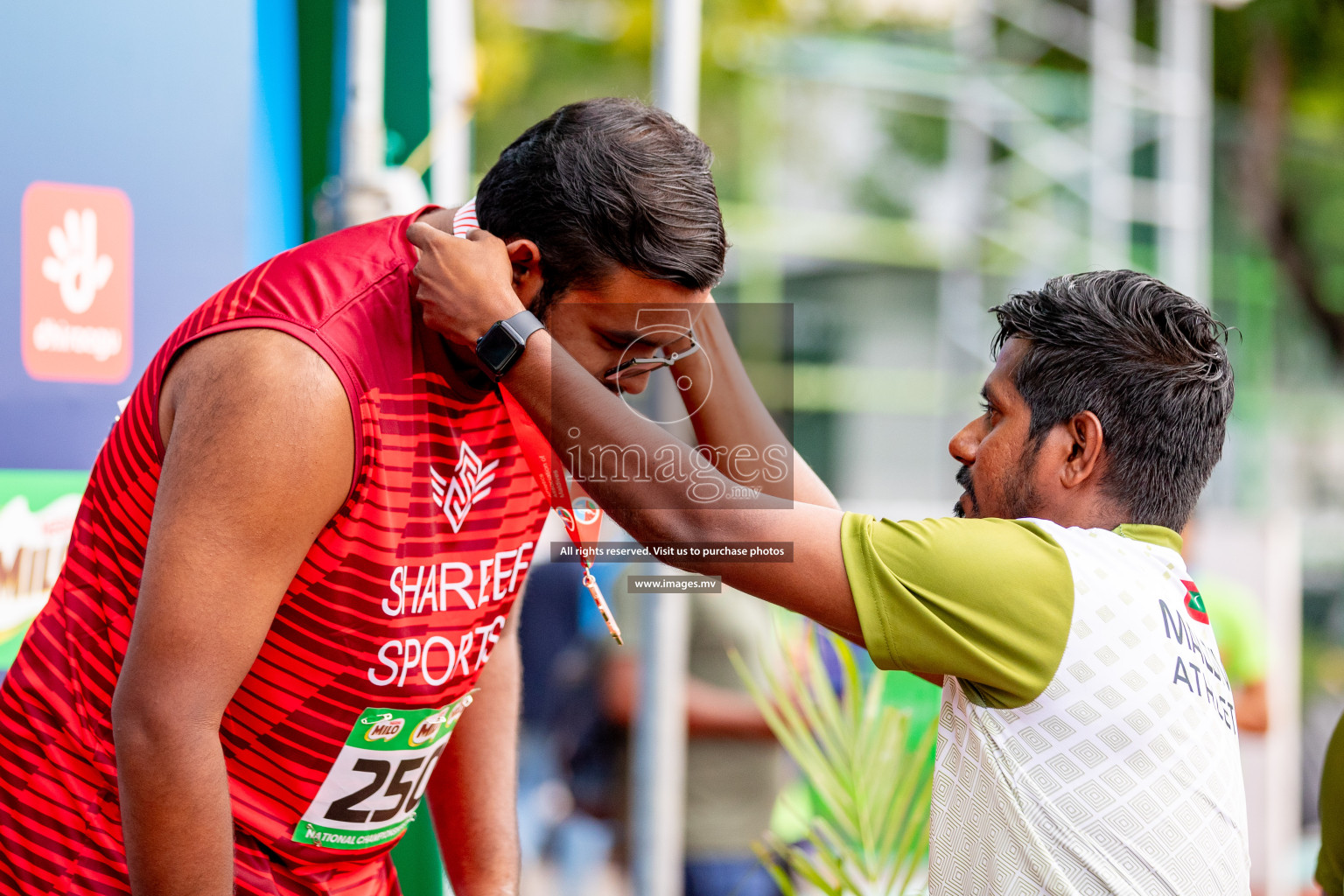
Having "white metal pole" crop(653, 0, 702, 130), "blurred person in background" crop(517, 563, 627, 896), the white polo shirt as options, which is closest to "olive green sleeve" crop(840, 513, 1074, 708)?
the white polo shirt

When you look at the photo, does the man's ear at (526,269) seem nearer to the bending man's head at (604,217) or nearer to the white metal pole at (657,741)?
the bending man's head at (604,217)

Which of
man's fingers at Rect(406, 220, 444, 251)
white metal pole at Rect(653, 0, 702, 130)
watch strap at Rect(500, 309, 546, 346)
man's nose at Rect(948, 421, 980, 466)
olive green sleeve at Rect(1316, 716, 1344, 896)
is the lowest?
olive green sleeve at Rect(1316, 716, 1344, 896)

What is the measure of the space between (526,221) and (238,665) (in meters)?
0.73

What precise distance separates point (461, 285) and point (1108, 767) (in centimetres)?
104

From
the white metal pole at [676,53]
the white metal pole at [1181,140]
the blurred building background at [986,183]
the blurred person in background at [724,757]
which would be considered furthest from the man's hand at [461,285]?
the white metal pole at [1181,140]

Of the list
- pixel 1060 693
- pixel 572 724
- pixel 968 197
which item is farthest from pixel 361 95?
pixel 968 197

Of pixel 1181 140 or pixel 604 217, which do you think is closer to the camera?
pixel 604 217

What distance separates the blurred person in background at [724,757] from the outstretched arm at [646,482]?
2.66m

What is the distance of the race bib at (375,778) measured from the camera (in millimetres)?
1589

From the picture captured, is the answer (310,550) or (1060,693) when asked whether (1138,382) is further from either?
(310,550)

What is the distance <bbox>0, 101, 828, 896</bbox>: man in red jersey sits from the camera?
52.4 inches

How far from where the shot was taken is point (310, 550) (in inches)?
→ 57.6

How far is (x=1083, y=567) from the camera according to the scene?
1.47 m

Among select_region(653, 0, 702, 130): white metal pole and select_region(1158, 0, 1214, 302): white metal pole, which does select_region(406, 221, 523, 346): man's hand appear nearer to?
select_region(653, 0, 702, 130): white metal pole
